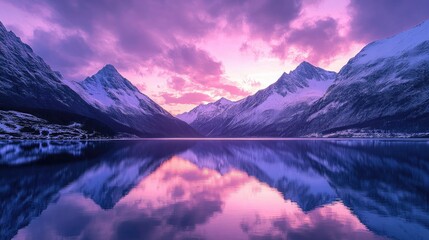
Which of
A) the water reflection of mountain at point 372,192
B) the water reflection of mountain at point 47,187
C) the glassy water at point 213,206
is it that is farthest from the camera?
the water reflection of mountain at point 47,187

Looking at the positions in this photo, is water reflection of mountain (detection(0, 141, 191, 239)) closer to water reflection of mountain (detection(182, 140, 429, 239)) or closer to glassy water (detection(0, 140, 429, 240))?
glassy water (detection(0, 140, 429, 240))

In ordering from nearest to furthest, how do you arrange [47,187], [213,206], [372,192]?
[213,206]
[372,192]
[47,187]

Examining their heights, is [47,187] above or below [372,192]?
below

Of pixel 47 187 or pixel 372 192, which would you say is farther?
pixel 47 187

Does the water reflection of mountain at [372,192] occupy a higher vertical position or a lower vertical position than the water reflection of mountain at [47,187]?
higher

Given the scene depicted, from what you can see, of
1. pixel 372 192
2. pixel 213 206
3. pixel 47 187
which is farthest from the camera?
pixel 47 187

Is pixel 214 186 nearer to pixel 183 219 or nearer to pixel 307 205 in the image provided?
pixel 307 205

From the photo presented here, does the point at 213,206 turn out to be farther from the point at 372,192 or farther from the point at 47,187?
the point at 47,187

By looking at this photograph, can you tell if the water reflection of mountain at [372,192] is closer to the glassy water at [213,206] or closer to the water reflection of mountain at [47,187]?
the glassy water at [213,206]

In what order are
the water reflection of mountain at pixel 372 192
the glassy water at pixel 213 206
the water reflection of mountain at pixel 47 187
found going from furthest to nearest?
the water reflection of mountain at pixel 47 187
the water reflection of mountain at pixel 372 192
the glassy water at pixel 213 206

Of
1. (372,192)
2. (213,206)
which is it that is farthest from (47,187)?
A: (372,192)

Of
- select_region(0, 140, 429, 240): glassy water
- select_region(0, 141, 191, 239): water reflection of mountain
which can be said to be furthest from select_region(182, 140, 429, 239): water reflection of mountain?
select_region(0, 141, 191, 239): water reflection of mountain

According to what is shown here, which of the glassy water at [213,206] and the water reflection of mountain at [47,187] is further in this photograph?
the water reflection of mountain at [47,187]

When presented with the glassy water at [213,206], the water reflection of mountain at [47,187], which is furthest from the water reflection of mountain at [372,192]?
the water reflection of mountain at [47,187]
